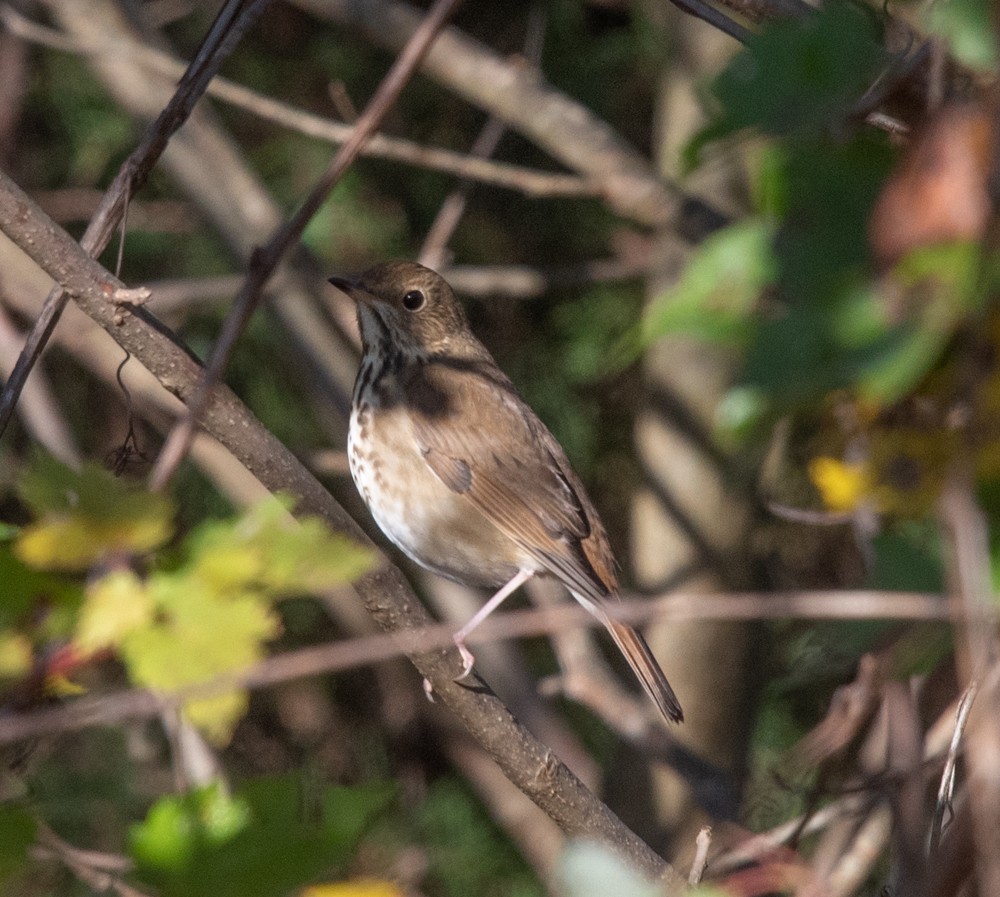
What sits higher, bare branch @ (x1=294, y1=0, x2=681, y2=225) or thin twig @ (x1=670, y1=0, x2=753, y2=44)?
bare branch @ (x1=294, y1=0, x2=681, y2=225)

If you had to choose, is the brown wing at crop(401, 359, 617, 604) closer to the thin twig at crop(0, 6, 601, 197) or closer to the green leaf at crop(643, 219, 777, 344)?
the thin twig at crop(0, 6, 601, 197)

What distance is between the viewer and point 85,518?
0.90 meters

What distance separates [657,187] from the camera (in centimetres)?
349

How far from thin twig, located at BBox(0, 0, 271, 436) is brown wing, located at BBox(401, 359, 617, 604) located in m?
1.53

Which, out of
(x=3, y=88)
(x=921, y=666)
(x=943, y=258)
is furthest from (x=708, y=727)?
(x=943, y=258)

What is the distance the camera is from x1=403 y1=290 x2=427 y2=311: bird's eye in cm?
312

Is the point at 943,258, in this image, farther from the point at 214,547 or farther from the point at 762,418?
the point at 214,547

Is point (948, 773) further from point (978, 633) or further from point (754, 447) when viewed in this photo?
point (978, 633)

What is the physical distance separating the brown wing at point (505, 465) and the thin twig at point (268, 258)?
1.85 m

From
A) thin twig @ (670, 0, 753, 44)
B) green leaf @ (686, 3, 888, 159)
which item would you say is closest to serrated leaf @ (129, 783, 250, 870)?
green leaf @ (686, 3, 888, 159)

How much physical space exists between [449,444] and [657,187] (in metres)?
0.97

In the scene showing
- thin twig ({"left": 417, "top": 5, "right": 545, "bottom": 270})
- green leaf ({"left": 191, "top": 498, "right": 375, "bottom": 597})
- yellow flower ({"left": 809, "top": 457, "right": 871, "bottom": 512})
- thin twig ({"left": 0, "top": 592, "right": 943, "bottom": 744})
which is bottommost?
thin twig ({"left": 0, "top": 592, "right": 943, "bottom": 744})

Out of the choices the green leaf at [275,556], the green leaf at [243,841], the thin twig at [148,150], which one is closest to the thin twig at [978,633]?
the green leaf at [275,556]

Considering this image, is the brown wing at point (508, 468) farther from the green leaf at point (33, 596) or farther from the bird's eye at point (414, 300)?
the green leaf at point (33, 596)
